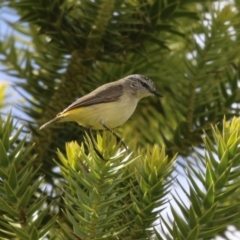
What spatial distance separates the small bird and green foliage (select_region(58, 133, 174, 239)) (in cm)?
113

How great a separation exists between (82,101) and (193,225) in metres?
1.54

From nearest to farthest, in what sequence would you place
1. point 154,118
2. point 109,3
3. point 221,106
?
point 109,3 < point 221,106 < point 154,118

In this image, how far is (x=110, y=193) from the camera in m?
2.01

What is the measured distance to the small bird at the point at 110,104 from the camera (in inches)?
136

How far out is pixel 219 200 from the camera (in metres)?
1.99

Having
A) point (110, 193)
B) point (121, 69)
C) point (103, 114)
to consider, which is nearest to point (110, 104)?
point (103, 114)

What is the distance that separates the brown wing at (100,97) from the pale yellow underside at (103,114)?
46 millimetres

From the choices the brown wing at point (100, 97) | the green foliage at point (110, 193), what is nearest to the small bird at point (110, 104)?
the brown wing at point (100, 97)

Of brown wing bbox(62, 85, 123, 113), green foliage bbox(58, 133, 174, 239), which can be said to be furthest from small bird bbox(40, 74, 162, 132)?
green foliage bbox(58, 133, 174, 239)

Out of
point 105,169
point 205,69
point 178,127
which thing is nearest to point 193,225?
point 105,169

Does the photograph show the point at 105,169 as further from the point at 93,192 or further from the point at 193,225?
the point at 193,225

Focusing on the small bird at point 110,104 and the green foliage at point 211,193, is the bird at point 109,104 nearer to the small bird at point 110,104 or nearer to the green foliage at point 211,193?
the small bird at point 110,104

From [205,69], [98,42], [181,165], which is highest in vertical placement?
[98,42]

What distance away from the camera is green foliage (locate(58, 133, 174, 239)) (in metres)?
1.94
